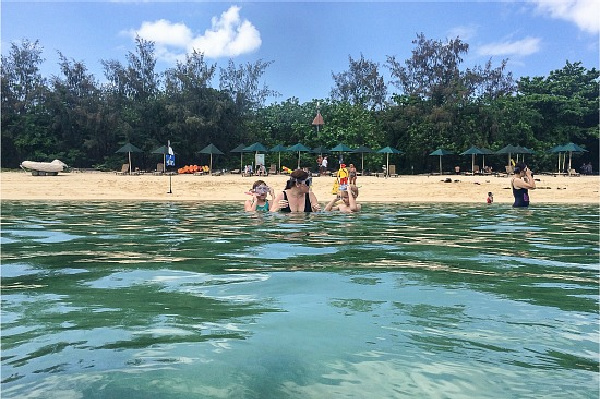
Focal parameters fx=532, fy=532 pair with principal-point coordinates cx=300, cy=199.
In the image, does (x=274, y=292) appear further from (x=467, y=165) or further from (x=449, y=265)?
(x=467, y=165)

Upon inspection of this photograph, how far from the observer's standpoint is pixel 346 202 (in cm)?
1151

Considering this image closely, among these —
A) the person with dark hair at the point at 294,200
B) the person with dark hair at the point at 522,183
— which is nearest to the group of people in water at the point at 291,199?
the person with dark hair at the point at 294,200

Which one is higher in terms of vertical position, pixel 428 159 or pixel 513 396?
pixel 428 159

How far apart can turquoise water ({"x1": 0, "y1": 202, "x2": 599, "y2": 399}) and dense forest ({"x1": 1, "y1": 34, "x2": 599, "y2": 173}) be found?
97.0 ft

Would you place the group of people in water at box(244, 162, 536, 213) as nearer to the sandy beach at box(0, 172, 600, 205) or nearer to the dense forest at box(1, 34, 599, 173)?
the sandy beach at box(0, 172, 600, 205)

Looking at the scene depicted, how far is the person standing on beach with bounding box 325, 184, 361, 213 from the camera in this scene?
1105 centimetres

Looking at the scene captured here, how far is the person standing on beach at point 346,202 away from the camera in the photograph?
36.3ft

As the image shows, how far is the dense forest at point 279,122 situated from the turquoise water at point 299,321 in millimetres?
29575

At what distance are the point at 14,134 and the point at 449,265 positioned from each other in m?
37.7

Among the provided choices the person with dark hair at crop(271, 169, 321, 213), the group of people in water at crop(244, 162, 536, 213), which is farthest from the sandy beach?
the person with dark hair at crop(271, 169, 321, 213)

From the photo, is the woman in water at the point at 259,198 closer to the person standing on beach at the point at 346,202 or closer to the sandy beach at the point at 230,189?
the person standing on beach at the point at 346,202

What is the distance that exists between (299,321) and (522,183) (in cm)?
1047

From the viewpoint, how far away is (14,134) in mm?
36062

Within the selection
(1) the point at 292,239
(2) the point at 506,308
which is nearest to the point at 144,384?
(2) the point at 506,308
